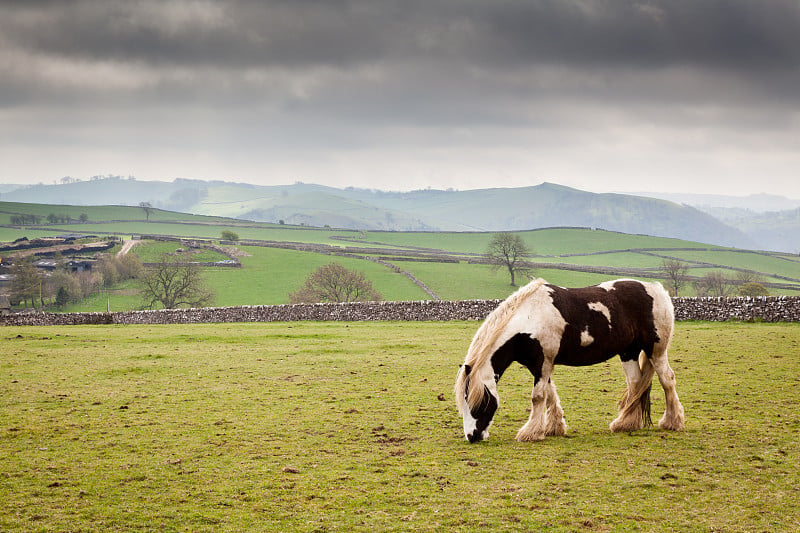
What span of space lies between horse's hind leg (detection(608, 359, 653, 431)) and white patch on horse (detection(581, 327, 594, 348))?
1085mm

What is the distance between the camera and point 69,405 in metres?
14.0

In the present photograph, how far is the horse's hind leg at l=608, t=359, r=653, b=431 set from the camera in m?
11.2

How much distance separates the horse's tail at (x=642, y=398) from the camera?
11195mm

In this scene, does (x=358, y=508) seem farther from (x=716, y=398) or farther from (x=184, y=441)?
(x=716, y=398)

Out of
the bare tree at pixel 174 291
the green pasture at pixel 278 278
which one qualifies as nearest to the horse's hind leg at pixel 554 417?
the bare tree at pixel 174 291

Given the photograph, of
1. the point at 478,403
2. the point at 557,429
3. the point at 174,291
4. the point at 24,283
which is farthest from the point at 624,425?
the point at 24,283

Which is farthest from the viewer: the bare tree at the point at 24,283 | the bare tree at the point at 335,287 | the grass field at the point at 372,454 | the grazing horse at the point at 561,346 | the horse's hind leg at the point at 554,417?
the bare tree at the point at 24,283

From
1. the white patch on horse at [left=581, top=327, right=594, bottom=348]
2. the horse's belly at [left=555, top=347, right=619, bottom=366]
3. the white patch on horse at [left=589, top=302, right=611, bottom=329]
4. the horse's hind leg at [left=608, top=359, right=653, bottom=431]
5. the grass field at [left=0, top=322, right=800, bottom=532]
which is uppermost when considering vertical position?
the white patch on horse at [left=589, top=302, right=611, bottom=329]

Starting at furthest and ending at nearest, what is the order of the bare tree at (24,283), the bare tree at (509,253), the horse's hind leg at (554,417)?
the bare tree at (509,253) < the bare tree at (24,283) < the horse's hind leg at (554,417)

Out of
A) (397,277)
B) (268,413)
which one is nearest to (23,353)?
(268,413)

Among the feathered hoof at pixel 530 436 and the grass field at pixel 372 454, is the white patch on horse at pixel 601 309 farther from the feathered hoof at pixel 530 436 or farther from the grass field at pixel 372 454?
the feathered hoof at pixel 530 436

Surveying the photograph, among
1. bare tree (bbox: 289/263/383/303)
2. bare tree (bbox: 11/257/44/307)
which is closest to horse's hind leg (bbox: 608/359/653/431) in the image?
bare tree (bbox: 289/263/383/303)

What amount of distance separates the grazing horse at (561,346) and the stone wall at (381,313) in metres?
21.2

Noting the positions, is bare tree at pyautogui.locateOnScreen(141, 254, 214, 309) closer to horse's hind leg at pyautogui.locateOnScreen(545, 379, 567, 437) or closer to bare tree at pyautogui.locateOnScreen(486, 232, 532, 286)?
bare tree at pyautogui.locateOnScreen(486, 232, 532, 286)
